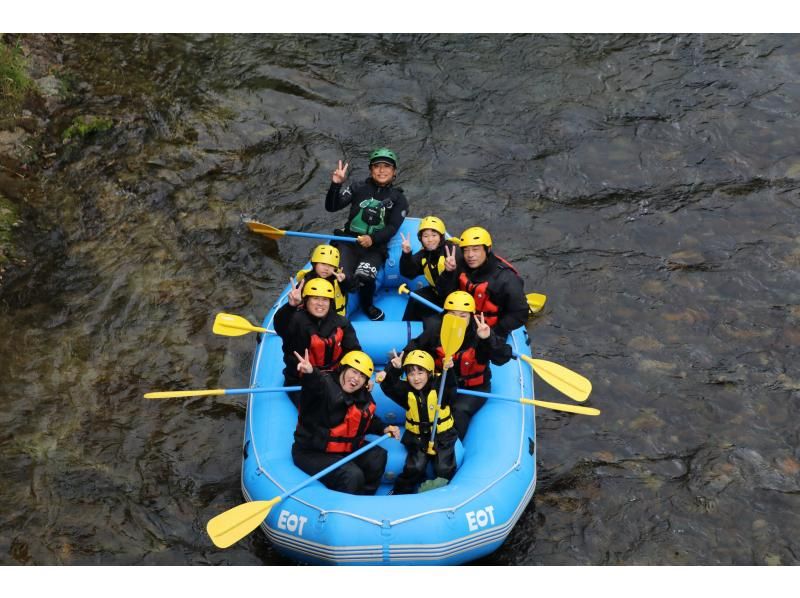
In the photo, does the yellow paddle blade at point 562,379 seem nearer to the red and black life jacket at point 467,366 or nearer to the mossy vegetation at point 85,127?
the red and black life jacket at point 467,366

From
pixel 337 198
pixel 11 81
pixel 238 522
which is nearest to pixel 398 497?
pixel 238 522

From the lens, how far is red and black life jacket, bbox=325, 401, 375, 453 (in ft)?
16.6

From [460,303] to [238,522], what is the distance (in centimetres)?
185

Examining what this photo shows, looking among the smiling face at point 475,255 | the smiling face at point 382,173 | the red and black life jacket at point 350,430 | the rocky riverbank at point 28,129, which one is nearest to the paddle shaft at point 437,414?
the red and black life jacket at point 350,430

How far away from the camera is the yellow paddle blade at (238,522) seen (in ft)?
15.9

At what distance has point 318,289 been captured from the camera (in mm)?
5363

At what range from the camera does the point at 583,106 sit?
32.8 feet

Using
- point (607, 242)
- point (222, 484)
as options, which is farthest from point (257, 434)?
point (607, 242)

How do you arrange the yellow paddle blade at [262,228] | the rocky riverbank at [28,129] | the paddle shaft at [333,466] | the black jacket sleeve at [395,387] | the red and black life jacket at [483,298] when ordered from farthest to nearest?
the rocky riverbank at [28,129]
the yellow paddle blade at [262,228]
the red and black life jacket at [483,298]
the black jacket sleeve at [395,387]
the paddle shaft at [333,466]

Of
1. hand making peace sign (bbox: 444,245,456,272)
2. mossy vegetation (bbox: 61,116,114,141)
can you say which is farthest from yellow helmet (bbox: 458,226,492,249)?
mossy vegetation (bbox: 61,116,114,141)

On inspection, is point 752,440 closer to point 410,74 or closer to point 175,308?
point 175,308

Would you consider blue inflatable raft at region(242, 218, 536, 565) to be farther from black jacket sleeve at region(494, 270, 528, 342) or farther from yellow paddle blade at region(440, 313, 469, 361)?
yellow paddle blade at region(440, 313, 469, 361)

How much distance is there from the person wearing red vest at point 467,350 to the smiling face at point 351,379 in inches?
21.0

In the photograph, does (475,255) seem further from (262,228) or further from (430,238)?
(262,228)
